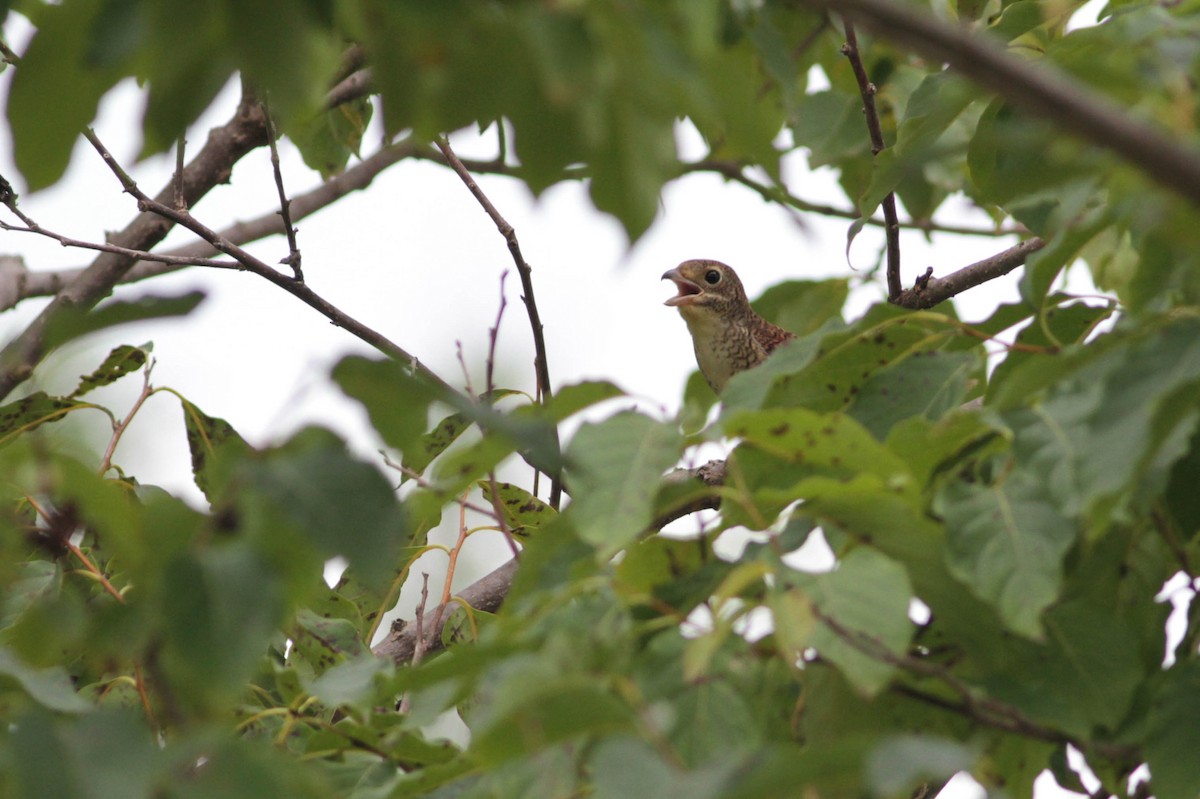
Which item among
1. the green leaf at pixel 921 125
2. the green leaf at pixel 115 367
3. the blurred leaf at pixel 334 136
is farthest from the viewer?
the blurred leaf at pixel 334 136

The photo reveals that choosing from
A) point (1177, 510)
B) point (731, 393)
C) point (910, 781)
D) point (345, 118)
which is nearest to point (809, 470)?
point (731, 393)

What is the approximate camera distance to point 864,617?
192 centimetres

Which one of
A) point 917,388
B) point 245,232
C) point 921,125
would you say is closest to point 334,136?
point 245,232

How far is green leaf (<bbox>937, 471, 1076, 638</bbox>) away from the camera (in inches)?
78.4

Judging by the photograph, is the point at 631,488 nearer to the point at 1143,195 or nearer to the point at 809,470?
the point at 809,470

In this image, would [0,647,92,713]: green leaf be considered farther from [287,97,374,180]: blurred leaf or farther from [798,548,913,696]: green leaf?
[287,97,374,180]: blurred leaf

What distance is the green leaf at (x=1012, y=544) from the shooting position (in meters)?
1.99

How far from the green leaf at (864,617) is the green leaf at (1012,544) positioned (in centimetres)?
13

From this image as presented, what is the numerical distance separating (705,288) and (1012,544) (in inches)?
239

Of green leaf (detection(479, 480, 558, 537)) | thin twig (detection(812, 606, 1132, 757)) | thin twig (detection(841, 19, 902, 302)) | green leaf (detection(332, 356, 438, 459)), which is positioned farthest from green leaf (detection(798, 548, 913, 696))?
thin twig (detection(841, 19, 902, 302))

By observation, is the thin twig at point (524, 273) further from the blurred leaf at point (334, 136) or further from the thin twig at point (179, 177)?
the blurred leaf at point (334, 136)

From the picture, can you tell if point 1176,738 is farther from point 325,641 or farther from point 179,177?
point 179,177

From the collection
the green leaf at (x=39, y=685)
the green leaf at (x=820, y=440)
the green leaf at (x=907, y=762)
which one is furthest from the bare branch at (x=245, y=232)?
the green leaf at (x=907, y=762)

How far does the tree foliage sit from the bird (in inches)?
179
